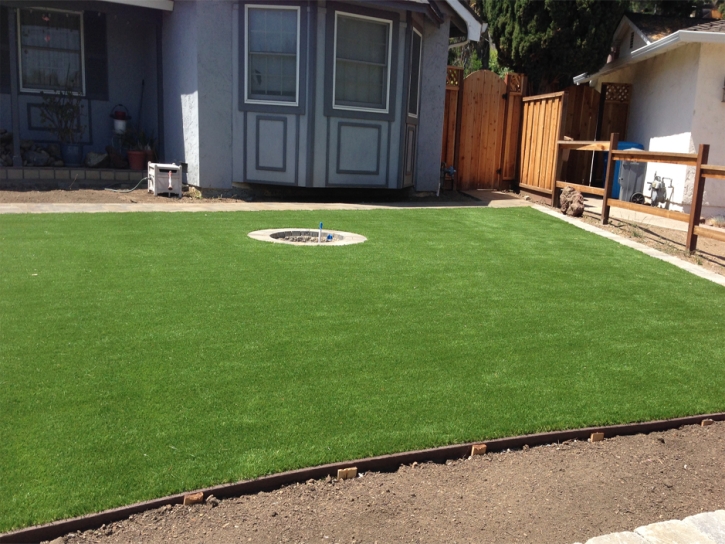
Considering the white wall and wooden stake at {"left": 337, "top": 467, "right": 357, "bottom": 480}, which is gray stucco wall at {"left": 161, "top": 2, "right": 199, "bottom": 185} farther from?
wooden stake at {"left": 337, "top": 467, "right": 357, "bottom": 480}

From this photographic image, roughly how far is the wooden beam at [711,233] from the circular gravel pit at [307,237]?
411 cm

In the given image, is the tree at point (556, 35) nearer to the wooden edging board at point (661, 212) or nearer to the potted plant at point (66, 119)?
the wooden edging board at point (661, 212)

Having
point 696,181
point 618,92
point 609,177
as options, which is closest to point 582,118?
point 618,92

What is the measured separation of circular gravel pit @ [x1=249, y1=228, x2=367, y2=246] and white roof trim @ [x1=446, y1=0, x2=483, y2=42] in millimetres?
6465

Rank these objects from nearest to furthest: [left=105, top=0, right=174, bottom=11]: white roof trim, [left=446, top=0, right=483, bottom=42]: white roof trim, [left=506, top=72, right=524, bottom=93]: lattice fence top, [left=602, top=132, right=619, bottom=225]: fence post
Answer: [left=602, top=132, right=619, bottom=225]: fence post, [left=105, top=0, right=174, bottom=11]: white roof trim, [left=446, top=0, right=483, bottom=42]: white roof trim, [left=506, top=72, right=524, bottom=93]: lattice fence top

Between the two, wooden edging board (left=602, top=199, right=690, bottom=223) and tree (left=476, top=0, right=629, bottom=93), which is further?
tree (left=476, top=0, right=629, bottom=93)

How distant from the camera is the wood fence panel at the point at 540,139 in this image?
41.5 ft

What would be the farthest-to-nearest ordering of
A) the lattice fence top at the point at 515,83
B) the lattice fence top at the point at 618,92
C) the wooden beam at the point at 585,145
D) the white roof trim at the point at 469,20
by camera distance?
the lattice fence top at the point at 618,92
the lattice fence top at the point at 515,83
the white roof trim at the point at 469,20
the wooden beam at the point at 585,145

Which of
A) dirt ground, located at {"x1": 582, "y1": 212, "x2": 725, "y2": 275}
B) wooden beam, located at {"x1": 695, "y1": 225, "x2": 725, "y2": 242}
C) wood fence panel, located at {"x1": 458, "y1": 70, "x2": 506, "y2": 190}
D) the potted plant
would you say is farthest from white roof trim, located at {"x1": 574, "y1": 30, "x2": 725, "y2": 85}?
the potted plant

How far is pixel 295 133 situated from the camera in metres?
11.5

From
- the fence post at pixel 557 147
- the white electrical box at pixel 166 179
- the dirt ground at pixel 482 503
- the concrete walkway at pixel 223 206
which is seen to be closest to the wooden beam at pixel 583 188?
the fence post at pixel 557 147

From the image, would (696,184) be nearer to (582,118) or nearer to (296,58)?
(296,58)

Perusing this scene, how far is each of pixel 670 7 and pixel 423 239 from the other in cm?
1487

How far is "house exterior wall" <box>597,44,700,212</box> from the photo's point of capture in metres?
12.3
